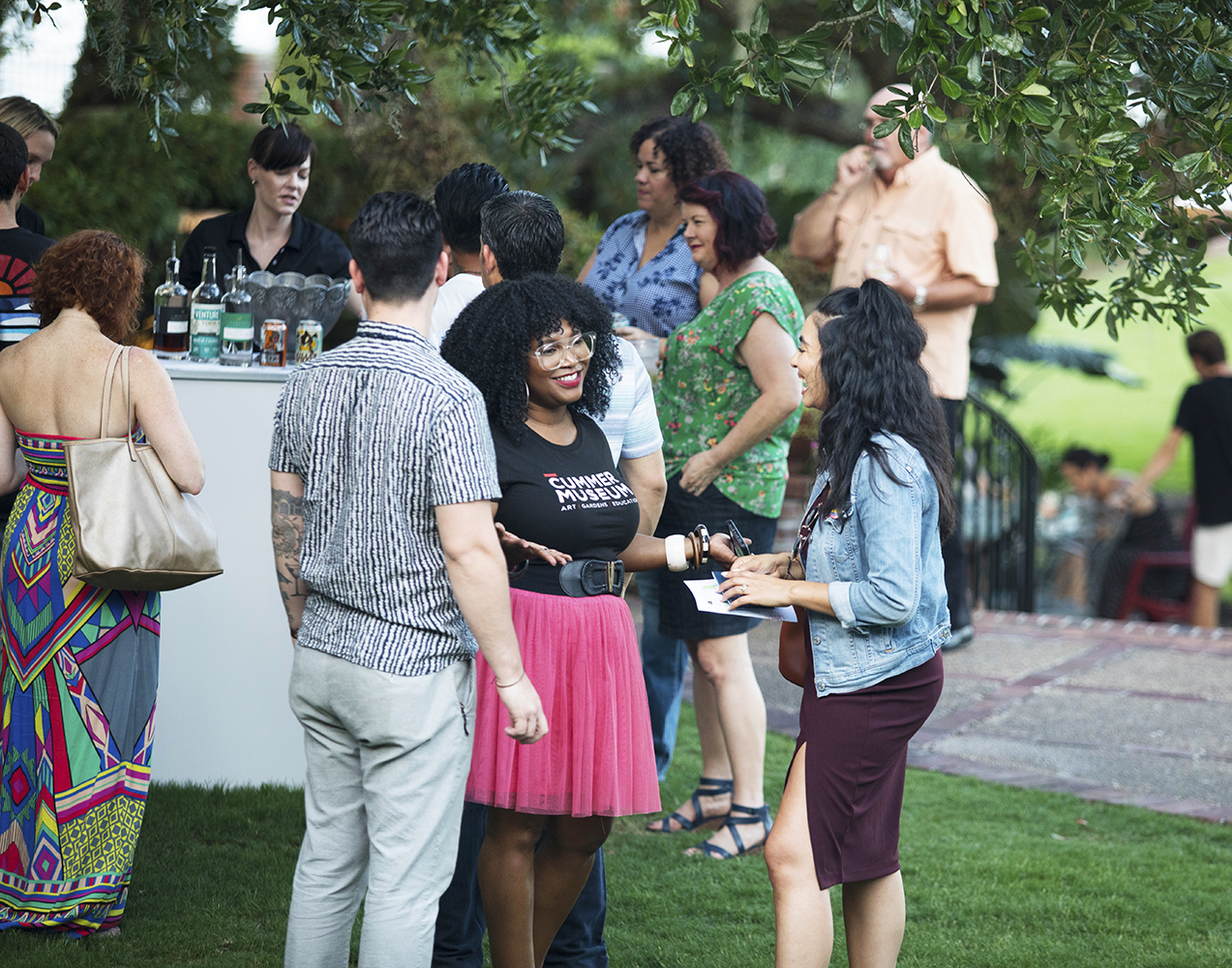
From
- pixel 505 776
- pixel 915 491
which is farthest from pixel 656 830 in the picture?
pixel 915 491

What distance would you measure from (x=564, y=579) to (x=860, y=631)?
64 centimetres

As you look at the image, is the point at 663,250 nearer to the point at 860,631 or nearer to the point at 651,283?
the point at 651,283

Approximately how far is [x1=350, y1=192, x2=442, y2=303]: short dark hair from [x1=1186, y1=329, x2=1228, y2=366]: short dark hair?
7.30 m

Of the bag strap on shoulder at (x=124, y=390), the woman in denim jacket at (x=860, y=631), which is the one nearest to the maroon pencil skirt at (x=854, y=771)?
the woman in denim jacket at (x=860, y=631)

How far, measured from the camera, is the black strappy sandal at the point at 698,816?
437 cm

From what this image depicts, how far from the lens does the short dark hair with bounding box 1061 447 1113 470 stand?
460 inches

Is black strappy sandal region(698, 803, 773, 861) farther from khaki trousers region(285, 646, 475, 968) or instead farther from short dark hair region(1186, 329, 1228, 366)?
short dark hair region(1186, 329, 1228, 366)

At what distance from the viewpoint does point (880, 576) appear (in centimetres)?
261

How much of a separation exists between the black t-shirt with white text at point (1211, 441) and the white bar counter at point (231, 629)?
270 inches

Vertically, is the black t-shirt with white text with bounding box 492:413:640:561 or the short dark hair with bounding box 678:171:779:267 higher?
the short dark hair with bounding box 678:171:779:267

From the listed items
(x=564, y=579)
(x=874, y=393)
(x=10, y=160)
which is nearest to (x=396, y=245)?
(x=564, y=579)

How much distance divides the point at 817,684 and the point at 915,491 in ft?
1.50

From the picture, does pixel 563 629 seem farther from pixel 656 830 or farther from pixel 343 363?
pixel 656 830

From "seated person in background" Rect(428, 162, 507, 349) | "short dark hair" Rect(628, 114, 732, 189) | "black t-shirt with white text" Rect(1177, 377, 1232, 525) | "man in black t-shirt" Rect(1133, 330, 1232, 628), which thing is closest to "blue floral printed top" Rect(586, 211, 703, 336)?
"short dark hair" Rect(628, 114, 732, 189)
